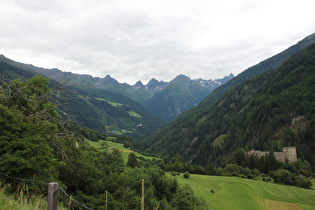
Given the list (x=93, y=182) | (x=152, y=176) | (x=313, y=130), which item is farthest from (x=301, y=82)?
(x=93, y=182)

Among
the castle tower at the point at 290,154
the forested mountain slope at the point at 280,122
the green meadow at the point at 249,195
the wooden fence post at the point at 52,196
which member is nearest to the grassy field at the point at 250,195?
the green meadow at the point at 249,195

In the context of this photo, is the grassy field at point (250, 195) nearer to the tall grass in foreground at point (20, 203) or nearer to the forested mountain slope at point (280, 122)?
the tall grass in foreground at point (20, 203)

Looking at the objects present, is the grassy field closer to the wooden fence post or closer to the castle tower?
the wooden fence post

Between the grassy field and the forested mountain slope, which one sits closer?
the grassy field

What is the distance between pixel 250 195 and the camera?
A: 2071 inches

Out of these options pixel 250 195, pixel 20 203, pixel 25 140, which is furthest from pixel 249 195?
pixel 20 203

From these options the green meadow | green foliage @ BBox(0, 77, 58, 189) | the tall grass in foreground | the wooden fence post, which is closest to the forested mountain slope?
the green meadow

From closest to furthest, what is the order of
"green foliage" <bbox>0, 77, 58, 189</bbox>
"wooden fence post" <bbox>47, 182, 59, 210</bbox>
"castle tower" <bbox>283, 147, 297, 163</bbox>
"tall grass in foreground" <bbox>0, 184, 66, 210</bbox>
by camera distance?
"wooden fence post" <bbox>47, 182, 59, 210</bbox>
"tall grass in foreground" <bbox>0, 184, 66, 210</bbox>
"green foliage" <bbox>0, 77, 58, 189</bbox>
"castle tower" <bbox>283, 147, 297, 163</bbox>

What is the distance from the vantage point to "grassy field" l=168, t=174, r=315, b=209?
155 feet

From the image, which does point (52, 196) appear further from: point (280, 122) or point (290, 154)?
point (280, 122)

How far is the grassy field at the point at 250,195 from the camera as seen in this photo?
47116mm

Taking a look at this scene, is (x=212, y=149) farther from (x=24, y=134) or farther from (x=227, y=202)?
(x=24, y=134)

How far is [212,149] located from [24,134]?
17494cm

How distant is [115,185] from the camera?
30109 mm
